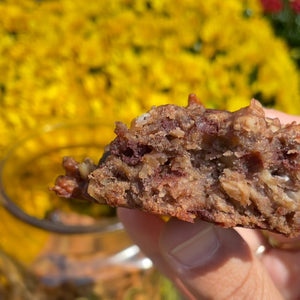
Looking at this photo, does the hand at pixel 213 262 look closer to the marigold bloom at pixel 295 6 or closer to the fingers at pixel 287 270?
the fingers at pixel 287 270

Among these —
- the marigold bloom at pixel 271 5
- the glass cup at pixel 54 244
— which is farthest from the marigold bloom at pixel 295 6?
the glass cup at pixel 54 244

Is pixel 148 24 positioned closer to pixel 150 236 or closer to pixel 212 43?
pixel 212 43

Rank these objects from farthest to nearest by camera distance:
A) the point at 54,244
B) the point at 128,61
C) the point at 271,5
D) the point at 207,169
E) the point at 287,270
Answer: the point at 271,5, the point at 128,61, the point at 54,244, the point at 287,270, the point at 207,169

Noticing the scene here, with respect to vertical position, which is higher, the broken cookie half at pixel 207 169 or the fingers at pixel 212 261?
the broken cookie half at pixel 207 169

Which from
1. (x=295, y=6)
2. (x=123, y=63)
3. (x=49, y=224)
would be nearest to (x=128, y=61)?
(x=123, y=63)

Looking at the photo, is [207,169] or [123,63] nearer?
[207,169]

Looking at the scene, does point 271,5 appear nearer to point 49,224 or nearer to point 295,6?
point 295,6

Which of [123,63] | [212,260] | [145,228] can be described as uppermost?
[123,63]

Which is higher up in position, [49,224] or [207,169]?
[207,169]
